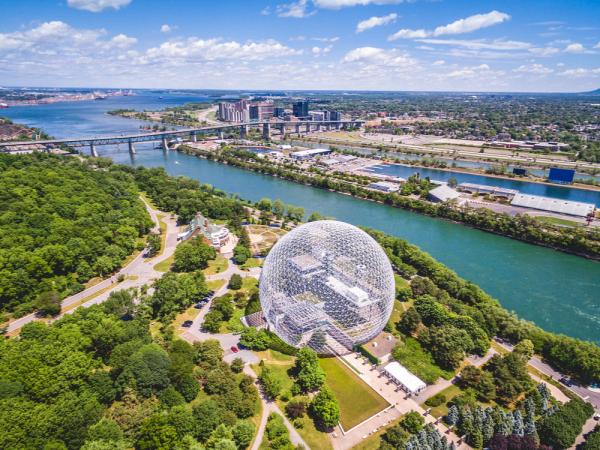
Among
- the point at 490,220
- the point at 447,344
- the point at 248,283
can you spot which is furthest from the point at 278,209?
the point at 447,344

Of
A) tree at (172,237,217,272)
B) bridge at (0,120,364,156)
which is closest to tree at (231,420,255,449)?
tree at (172,237,217,272)

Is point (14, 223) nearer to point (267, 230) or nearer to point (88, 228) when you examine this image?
point (88, 228)

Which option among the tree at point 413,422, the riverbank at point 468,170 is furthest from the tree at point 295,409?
the riverbank at point 468,170

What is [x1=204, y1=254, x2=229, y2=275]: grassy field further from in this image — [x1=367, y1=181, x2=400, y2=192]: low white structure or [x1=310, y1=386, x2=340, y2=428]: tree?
[x1=367, y1=181, x2=400, y2=192]: low white structure

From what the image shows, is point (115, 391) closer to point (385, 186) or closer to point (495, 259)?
point (495, 259)

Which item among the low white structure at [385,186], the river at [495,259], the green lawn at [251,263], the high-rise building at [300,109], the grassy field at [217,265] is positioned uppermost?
the high-rise building at [300,109]

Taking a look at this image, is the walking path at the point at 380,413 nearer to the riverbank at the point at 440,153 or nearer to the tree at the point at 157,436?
the tree at the point at 157,436

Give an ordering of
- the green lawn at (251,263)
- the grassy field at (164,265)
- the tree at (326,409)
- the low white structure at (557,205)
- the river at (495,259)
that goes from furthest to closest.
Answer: the low white structure at (557,205)
the green lawn at (251,263)
the grassy field at (164,265)
the river at (495,259)
the tree at (326,409)
